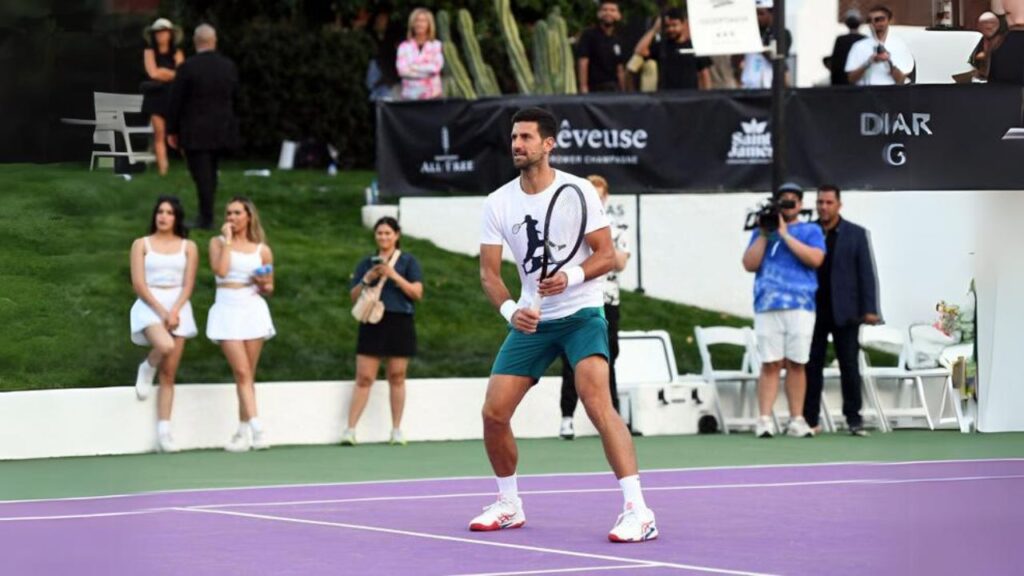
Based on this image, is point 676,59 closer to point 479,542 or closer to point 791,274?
point 791,274

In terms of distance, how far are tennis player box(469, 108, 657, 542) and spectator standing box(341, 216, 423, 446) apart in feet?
22.1

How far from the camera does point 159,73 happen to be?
12266 millimetres

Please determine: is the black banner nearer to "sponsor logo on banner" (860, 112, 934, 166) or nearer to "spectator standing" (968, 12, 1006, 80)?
"sponsor logo on banner" (860, 112, 934, 166)

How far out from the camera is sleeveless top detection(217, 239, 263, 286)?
1580 centimetres

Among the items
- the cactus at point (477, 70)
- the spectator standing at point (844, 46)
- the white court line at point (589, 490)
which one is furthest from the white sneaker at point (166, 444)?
the cactus at point (477, 70)

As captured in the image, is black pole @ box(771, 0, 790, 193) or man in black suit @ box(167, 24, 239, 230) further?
man in black suit @ box(167, 24, 239, 230)

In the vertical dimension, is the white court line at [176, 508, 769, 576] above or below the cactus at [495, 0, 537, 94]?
below

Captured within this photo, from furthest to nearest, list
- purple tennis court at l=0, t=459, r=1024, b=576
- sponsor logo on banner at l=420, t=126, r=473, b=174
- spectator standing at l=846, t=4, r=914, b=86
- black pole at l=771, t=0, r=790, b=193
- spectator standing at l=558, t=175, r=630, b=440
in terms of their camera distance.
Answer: sponsor logo on banner at l=420, t=126, r=473, b=174 → black pole at l=771, t=0, r=790, b=193 → spectator standing at l=558, t=175, r=630, b=440 → purple tennis court at l=0, t=459, r=1024, b=576 → spectator standing at l=846, t=4, r=914, b=86

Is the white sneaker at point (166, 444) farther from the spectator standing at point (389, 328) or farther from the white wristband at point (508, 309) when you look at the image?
the white wristband at point (508, 309)

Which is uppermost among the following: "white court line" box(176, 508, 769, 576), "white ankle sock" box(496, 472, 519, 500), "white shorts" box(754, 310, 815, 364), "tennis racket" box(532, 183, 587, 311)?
"tennis racket" box(532, 183, 587, 311)

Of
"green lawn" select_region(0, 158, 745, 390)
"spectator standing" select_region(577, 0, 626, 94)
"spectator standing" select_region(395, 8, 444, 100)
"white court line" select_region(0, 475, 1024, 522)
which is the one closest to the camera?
"green lawn" select_region(0, 158, 745, 390)

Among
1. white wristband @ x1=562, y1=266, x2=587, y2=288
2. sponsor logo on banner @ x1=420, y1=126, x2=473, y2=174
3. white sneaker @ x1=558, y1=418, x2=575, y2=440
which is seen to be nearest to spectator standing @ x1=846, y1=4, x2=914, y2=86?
white wristband @ x1=562, y1=266, x2=587, y2=288

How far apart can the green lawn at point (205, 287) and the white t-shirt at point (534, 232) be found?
1481 millimetres

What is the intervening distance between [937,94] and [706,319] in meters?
16.8
